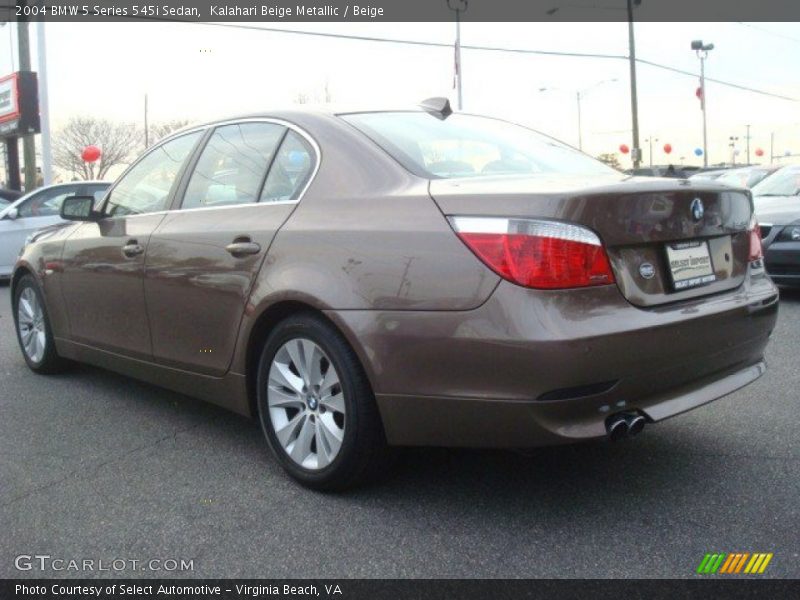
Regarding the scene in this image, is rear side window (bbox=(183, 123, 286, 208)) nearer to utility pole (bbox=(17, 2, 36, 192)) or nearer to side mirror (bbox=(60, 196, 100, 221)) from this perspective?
side mirror (bbox=(60, 196, 100, 221))

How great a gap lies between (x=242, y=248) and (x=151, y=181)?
50.6 inches

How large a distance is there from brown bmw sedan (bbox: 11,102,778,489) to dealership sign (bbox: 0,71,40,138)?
838 inches

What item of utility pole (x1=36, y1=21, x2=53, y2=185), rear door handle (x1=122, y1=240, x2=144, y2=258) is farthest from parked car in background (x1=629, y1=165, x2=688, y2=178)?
utility pole (x1=36, y1=21, x2=53, y2=185)

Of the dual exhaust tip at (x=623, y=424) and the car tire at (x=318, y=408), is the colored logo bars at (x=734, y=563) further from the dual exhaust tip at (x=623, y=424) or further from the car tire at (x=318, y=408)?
the car tire at (x=318, y=408)

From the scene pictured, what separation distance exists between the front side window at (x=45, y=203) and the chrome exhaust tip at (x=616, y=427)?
405 inches

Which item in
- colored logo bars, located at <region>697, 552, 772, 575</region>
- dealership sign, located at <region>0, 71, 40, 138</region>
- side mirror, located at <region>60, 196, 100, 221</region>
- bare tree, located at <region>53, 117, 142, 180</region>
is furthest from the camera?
bare tree, located at <region>53, 117, 142, 180</region>

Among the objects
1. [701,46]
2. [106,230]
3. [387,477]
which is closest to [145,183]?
[106,230]

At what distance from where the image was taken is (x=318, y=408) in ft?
10.6

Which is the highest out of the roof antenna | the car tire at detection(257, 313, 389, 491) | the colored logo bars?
the roof antenna

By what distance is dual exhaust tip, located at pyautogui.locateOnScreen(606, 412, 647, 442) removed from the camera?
2.75 m

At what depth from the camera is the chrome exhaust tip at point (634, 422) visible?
2.78m

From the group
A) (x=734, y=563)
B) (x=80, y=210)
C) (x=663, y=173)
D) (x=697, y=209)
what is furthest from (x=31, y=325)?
(x=663, y=173)

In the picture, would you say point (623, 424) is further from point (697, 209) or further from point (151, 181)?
point (151, 181)

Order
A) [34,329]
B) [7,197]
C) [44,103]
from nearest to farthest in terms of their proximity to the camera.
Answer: [34,329], [7,197], [44,103]
